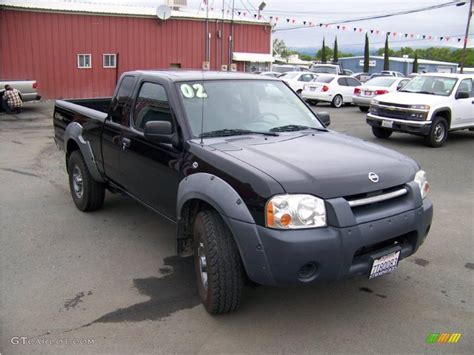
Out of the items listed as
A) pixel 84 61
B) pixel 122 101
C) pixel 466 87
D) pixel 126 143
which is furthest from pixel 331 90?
pixel 126 143

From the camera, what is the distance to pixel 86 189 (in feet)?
18.7

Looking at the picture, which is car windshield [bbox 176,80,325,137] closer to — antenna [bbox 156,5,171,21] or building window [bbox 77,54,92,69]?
building window [bbox 77,54,92,69]

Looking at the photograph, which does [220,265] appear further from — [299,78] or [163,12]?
[163,12]

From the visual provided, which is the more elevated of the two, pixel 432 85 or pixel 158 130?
pixel 432 85

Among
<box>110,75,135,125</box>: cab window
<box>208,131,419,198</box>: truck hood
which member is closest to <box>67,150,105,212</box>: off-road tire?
<box>110,75,135,125</box>: cab window

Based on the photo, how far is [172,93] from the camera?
4160 millimetres

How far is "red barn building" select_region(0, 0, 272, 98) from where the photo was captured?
2083cm

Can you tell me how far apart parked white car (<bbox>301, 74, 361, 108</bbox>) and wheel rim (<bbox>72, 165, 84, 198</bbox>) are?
16.8 m

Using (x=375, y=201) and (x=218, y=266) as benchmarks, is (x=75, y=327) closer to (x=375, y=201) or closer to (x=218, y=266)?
(x=218, y=266)

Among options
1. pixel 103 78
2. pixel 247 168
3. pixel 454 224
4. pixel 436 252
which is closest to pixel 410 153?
pixel 454 224

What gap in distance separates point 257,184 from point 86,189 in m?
3.31

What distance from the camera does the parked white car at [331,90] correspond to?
21.3 metres

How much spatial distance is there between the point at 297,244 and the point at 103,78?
22.4 metres

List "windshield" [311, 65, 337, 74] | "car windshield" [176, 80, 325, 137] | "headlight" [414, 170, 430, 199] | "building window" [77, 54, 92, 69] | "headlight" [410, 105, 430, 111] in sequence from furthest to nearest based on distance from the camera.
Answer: "windshield" [311, 65, 337, 74]
"building window" [77, 54, 92, 69]
"headlight" [410, 105, 430, 111]
"car windshield" [176, 80, 325, 137]
"headlight" [414, 170, 430, 199]
